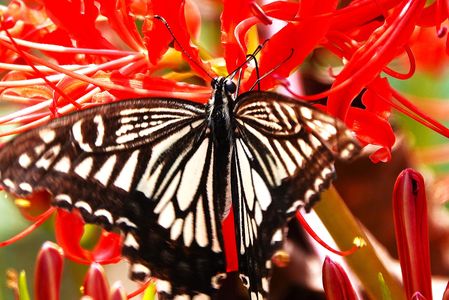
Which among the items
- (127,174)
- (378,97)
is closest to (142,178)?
(127,174)

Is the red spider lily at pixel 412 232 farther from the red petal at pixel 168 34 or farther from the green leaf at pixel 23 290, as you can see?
the green leaf at pixel 23 290

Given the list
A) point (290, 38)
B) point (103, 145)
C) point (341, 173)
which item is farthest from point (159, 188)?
point (341, 173)

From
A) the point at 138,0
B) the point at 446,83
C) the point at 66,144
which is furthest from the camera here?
the point at 446,83

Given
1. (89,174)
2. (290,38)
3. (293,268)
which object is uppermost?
(290,38)

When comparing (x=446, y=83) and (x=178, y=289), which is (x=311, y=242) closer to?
(x=178, y=289)

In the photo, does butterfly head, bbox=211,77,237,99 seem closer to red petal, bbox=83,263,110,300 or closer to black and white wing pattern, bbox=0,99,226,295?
black and white wing pattern, bbox=0,99,226,295

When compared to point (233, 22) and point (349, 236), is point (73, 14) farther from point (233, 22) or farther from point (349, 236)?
point (349, 236)

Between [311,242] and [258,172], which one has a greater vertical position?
[258,172]
